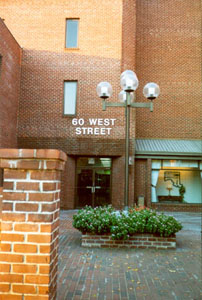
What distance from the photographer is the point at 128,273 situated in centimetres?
443

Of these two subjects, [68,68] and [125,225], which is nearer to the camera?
[125,225]

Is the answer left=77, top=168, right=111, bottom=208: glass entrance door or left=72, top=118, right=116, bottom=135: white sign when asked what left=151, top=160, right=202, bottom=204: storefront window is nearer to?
left=77, top=168, right=111, bottom=208: glass entrance door

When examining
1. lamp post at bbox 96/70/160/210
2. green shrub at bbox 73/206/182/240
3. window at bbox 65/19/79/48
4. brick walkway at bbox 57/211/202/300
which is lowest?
brick walkway at bbox 57/211/202/300

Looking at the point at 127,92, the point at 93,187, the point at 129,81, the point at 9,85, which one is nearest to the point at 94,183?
the point at 93,187

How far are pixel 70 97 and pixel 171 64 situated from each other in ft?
21.8

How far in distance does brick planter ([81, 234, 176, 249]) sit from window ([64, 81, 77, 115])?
323 inches

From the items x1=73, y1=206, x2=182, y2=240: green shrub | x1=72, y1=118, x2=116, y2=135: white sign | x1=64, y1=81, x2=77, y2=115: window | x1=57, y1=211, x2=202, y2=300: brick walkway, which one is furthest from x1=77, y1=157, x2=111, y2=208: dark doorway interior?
x1=73, y1=206, x2=182, y2=240: green shrub

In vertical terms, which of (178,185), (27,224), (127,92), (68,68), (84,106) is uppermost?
(68,68)

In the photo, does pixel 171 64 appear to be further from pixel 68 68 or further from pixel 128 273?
pixel 128 273

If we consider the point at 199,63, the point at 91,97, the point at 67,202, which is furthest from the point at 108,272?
the point at 199,63

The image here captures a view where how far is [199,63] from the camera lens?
15.4 meters

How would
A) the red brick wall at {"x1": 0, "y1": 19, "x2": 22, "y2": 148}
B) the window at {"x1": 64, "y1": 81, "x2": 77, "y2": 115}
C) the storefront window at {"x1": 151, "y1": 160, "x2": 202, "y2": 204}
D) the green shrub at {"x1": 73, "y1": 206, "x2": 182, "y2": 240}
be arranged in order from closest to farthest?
the green shrub at {"x1": 73, "y1": 206, "x2": 182, "y2": 240} < the red brick wall at {"x1": 0, "y1": 19, "x2": 22, "y2": 148} < the window at {"x1": 64, "y1": 81, "x2": 77, "y2": 115} < the storefront window at {"x1": 151, "y1": 160, "x2": 202, "y2": 204}

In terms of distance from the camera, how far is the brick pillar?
6.37 ft

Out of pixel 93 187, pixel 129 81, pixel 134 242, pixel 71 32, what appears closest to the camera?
pixel 134 242
